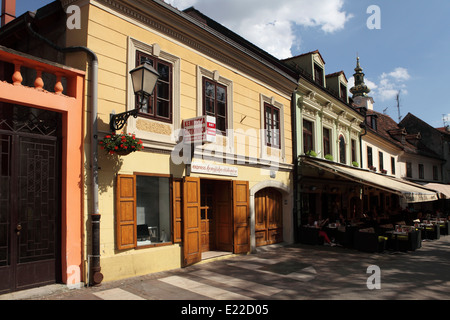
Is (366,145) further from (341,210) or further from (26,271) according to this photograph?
(26,271)

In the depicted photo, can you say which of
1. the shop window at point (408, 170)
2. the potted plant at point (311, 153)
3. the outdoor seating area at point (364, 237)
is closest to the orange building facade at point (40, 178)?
the outdoor seating area at point (364, 237)

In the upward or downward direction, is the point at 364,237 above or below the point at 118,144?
below

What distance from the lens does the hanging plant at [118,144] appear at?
6809 millimetres

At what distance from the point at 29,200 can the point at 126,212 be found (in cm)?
189

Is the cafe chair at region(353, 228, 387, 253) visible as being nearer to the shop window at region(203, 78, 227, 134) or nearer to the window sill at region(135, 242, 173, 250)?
the shop window at region(203, 78, 227, 134)

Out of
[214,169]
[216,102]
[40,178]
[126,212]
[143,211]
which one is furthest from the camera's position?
[216,102]

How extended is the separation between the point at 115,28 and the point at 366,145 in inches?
742

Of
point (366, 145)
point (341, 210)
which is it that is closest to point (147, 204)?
point (341, 210)

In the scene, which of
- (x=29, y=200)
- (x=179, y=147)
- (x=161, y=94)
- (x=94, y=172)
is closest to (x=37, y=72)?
(x=94, y=172)

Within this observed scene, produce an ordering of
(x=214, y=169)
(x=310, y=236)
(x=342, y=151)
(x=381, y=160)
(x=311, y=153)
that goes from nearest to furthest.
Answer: (x=214, y=169) → (x=310, y=236) → (x=311, y=153) → (x=342, y=151) → (x=381, y=160)

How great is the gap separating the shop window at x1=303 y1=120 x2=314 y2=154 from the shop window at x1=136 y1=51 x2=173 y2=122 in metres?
8.01

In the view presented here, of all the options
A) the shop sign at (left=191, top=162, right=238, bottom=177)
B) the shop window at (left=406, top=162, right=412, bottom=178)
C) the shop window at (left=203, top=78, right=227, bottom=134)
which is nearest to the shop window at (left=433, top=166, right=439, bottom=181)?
the shop window at (left=406, top=162, right=412, bottom=178)

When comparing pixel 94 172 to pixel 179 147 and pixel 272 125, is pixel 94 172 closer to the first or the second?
pixel 179 147

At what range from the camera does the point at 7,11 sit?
9.28m
